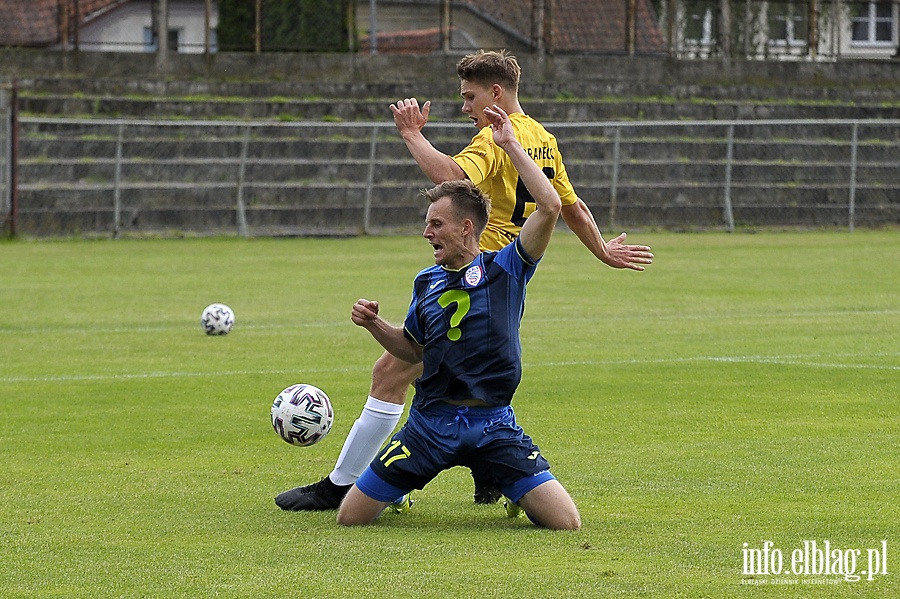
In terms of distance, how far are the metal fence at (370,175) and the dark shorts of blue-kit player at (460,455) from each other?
19.0 meters

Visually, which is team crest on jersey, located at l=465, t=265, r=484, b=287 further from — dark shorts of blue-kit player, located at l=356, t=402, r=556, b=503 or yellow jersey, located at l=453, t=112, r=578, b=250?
yellow jersey, located at l=453, t=112, r=578, b=250

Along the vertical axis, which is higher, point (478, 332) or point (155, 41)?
point (155, 41)

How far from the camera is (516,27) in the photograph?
31.7 metres

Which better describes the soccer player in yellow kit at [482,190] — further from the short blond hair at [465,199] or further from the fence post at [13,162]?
the fence post at [13,162]

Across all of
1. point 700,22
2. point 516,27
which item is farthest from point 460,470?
point 700,22

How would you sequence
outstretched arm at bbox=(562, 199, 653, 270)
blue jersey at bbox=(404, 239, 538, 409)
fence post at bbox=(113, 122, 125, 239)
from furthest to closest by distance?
fence post at bbox=(113, 122, 125, 239) < outstretched arm at bbox=(562, 199, 653, 270) < blue jersey at bbox=(404, 239, 538, 409)

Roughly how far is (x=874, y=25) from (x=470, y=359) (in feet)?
106

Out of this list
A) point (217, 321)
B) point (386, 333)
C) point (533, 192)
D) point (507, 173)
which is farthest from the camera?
point (217, 321)

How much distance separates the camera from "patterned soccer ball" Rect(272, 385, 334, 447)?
21.7 feet

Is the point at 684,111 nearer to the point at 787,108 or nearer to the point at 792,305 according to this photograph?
the point at 787,108

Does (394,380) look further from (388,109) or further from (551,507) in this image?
(388,109)

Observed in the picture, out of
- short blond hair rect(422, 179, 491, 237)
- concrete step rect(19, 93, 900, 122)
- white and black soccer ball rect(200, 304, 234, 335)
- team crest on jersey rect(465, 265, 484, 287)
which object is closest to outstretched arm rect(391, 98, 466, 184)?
short blond hair rect(422, 179, 491, 237)

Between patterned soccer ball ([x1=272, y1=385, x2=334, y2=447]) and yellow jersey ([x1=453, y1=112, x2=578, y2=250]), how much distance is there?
3.58ft

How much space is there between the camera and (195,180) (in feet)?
84.3
